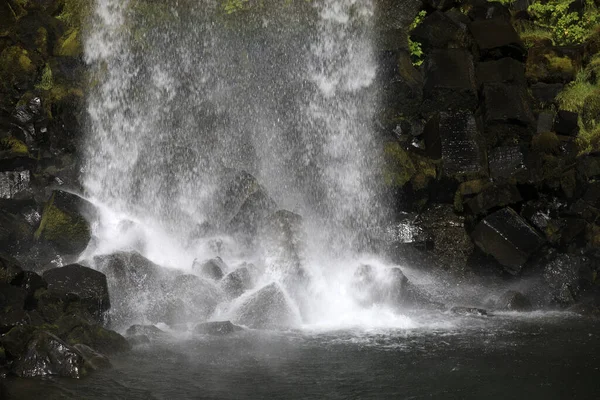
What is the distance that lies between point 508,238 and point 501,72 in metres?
4.85

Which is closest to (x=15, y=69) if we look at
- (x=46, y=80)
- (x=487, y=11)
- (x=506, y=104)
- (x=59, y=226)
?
(x=46, y=80)

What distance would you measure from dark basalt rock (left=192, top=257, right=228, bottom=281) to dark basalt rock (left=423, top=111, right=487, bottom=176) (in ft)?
18.2

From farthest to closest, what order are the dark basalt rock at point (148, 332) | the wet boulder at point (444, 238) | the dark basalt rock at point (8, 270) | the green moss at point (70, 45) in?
the green moss at point (70, 45)
the wet boulder at point (444, 238)
the dark basalt rock at point (148, 332)
the dark basalt rock at point (8, 270)

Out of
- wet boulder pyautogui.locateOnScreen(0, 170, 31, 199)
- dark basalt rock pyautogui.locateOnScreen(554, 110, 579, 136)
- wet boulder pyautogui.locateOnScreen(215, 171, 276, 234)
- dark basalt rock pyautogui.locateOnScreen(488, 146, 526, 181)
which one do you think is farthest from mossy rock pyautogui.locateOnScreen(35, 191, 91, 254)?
dark basalt rock pyautogui.locateOnScreen(554, 110, 579, 136)

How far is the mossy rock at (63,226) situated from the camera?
12695 millimetres

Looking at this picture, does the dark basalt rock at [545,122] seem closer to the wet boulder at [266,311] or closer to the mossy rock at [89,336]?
the wet boulder at [266,311]

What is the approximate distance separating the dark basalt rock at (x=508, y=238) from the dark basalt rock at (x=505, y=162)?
1245mm

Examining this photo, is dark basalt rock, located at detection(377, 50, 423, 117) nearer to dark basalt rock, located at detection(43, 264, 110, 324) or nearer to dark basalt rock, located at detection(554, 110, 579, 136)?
dark basalt rock, located at detection(554, 110, 579, 136)

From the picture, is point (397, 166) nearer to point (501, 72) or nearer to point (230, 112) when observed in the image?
point (501, 72)

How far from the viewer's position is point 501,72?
1579cm

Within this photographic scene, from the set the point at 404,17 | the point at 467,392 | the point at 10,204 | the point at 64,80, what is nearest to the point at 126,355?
the point at 467,392

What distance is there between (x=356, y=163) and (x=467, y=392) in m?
9.11

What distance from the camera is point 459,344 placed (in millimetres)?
9359

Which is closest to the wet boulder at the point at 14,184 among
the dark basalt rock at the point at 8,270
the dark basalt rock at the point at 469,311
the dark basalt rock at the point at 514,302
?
the dark basalt rock at the point at 8,270
